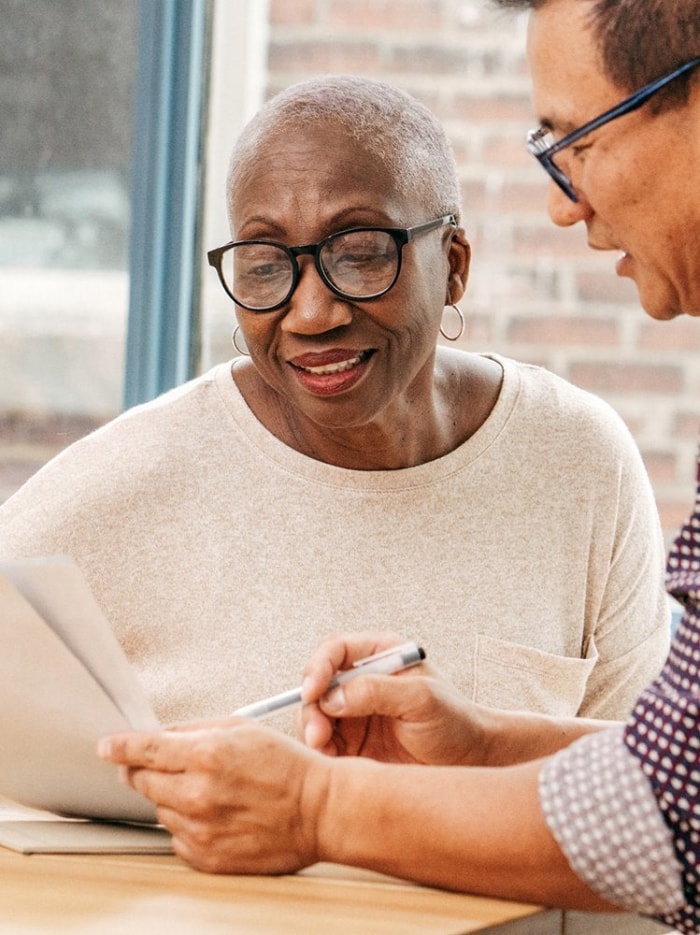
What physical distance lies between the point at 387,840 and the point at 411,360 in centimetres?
76

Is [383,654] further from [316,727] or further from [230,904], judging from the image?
[230,904]

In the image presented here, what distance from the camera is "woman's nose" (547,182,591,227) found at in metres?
1.32

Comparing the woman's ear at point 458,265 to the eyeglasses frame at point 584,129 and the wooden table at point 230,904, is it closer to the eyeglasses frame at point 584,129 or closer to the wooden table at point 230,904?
the eyeglasses frame at point 584,129

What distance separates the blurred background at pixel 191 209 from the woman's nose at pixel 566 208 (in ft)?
4.05

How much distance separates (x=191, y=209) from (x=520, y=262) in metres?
0.64

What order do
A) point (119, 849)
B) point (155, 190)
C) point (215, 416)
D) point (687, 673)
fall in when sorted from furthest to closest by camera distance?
point (155, 190)
point (215, 416)
point (119, 849)
point (687, 673)

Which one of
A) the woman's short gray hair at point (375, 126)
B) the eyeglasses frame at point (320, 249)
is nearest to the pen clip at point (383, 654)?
the eyeglasses frame at point (320, 249)

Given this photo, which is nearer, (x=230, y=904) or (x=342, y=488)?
(x=230, y=904)

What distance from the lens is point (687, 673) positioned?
108 cm

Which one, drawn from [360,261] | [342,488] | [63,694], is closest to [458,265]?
[360,261]

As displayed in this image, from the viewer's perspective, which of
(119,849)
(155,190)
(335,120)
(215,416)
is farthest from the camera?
(155,190)

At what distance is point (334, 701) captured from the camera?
1.31 meters

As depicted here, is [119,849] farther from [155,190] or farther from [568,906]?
[155,190]

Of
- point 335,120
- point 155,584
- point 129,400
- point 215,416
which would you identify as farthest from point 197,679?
point 129,400
